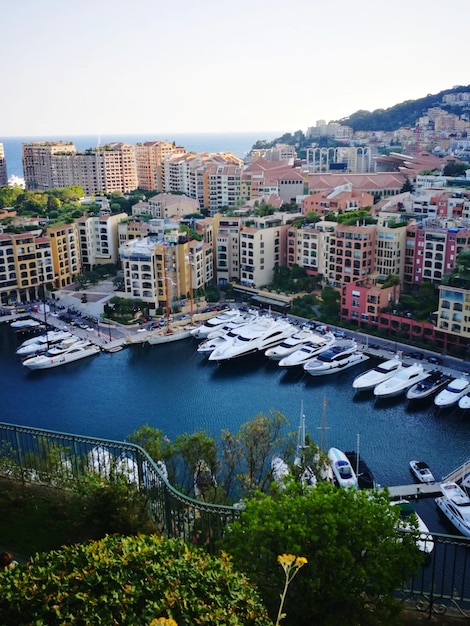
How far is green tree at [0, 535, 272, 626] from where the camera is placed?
13.0 feet

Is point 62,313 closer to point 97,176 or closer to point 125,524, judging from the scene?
point 125,524

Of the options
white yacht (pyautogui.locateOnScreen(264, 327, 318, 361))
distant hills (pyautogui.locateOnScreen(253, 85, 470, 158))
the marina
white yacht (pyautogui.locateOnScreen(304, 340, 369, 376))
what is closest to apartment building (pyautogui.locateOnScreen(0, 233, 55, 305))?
the marina

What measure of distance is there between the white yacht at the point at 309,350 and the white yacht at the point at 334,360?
0.27m

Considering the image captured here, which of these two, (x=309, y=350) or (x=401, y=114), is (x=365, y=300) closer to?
(x=309, y=350)

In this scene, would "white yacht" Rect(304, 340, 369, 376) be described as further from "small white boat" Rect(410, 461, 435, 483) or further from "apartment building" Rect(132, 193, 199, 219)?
"apartment building" Rect(132, 193, 199, 219)

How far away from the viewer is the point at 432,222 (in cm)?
2219

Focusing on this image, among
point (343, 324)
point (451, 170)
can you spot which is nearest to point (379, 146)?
point (451, 170)

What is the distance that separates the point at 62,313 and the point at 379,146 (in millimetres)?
40558

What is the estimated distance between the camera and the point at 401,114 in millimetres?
68625

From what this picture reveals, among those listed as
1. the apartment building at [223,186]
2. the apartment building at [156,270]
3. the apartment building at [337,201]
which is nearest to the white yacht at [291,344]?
the apartment building at [156,270]

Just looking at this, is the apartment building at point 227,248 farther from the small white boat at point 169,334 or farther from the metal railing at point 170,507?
the metal railing at point 170,507

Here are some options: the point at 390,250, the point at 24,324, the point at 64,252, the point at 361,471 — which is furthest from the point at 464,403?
the point at 64,252

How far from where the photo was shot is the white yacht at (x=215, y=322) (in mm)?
21094

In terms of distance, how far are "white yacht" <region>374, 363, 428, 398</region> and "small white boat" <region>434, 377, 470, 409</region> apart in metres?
0.82
